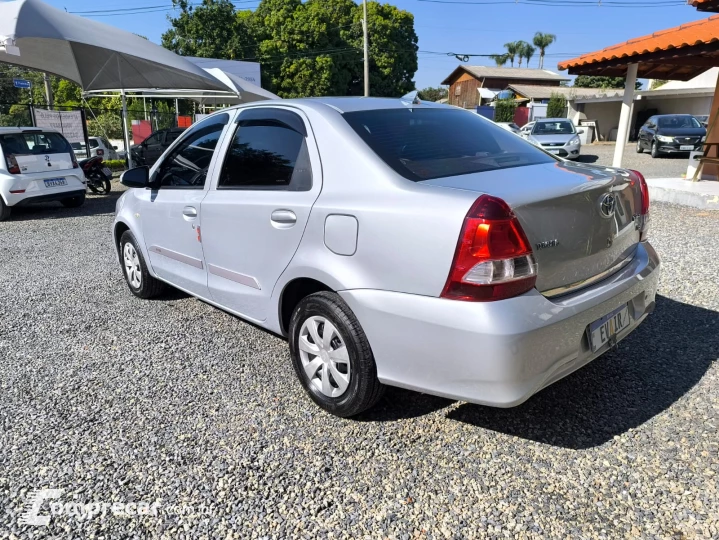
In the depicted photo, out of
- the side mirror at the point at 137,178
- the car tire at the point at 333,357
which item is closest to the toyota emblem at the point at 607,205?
the car tire at the point at 333,357

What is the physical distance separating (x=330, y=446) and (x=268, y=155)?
1.68 meters

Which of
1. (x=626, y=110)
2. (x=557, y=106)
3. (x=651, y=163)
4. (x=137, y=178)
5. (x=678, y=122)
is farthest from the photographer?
(x=557, y=106)

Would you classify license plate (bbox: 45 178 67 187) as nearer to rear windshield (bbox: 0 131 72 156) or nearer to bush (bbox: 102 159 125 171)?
rear windshield (bbox: 0 131 72 156)

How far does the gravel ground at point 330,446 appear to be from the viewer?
2174mm

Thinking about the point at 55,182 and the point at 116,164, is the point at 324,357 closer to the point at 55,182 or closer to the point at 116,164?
the point at 55,182

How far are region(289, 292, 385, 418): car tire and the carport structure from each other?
8491mm

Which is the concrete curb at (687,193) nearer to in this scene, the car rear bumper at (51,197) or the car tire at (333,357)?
the car tire at (333,357)

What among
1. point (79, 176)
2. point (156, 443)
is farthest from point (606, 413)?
point (79, 176)

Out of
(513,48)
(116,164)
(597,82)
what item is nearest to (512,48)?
(513,48)

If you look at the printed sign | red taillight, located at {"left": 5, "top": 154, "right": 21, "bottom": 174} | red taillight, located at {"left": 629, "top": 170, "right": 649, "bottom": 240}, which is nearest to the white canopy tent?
the printed sign

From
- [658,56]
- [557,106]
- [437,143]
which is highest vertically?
[658,56]

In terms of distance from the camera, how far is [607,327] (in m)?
2.58

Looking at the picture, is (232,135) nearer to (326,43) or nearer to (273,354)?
(273,354)

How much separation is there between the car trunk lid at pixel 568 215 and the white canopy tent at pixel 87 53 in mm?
10753
